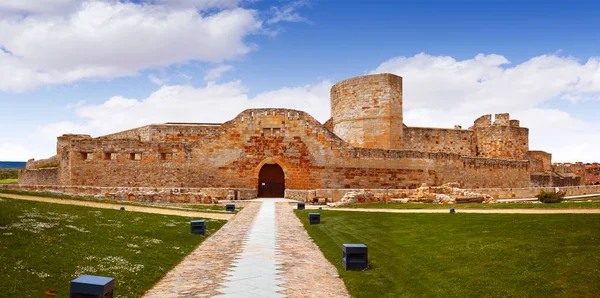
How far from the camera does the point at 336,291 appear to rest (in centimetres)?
826

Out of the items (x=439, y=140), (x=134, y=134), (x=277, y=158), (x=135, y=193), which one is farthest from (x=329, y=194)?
(x=134, y=134)

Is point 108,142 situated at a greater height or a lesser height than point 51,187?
greater

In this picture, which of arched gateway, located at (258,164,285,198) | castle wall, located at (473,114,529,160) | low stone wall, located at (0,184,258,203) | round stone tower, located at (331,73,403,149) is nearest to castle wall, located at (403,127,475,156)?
castle wall, located at (473,114,529,160)

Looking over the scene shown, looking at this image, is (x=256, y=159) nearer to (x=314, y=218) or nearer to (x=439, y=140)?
(x=314, y=218)

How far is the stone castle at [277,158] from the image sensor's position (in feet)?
99.6

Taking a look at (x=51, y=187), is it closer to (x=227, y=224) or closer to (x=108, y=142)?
(x=108, y=142)

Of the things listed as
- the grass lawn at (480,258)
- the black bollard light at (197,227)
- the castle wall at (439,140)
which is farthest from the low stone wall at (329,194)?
the black bollard light at (197,227)

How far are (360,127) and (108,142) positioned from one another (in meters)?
19.4

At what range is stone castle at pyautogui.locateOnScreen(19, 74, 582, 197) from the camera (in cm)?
3036

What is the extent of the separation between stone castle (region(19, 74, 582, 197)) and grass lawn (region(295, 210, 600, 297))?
17756 millimetres

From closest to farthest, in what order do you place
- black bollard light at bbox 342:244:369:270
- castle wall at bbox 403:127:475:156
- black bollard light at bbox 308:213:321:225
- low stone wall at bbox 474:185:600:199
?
1. black bollard light at bbox 342:244:369:270
2. black bollard light at bbox 308:213:321:225
3. low stone wall at bbox 474:185:600:199
4. castle wall at bbox 403:127:475:156

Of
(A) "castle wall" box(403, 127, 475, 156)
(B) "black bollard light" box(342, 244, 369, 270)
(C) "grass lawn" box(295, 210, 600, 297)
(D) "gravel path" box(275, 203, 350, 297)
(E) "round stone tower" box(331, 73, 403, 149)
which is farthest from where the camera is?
(A) "castle wall" box(403, 127, 475, 156)

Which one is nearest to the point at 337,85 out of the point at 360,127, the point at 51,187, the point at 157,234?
the point at 360,127

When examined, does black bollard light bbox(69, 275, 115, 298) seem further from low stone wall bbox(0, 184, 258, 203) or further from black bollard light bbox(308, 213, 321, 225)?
low stone wall bbox(0, 184, 258, 203)
